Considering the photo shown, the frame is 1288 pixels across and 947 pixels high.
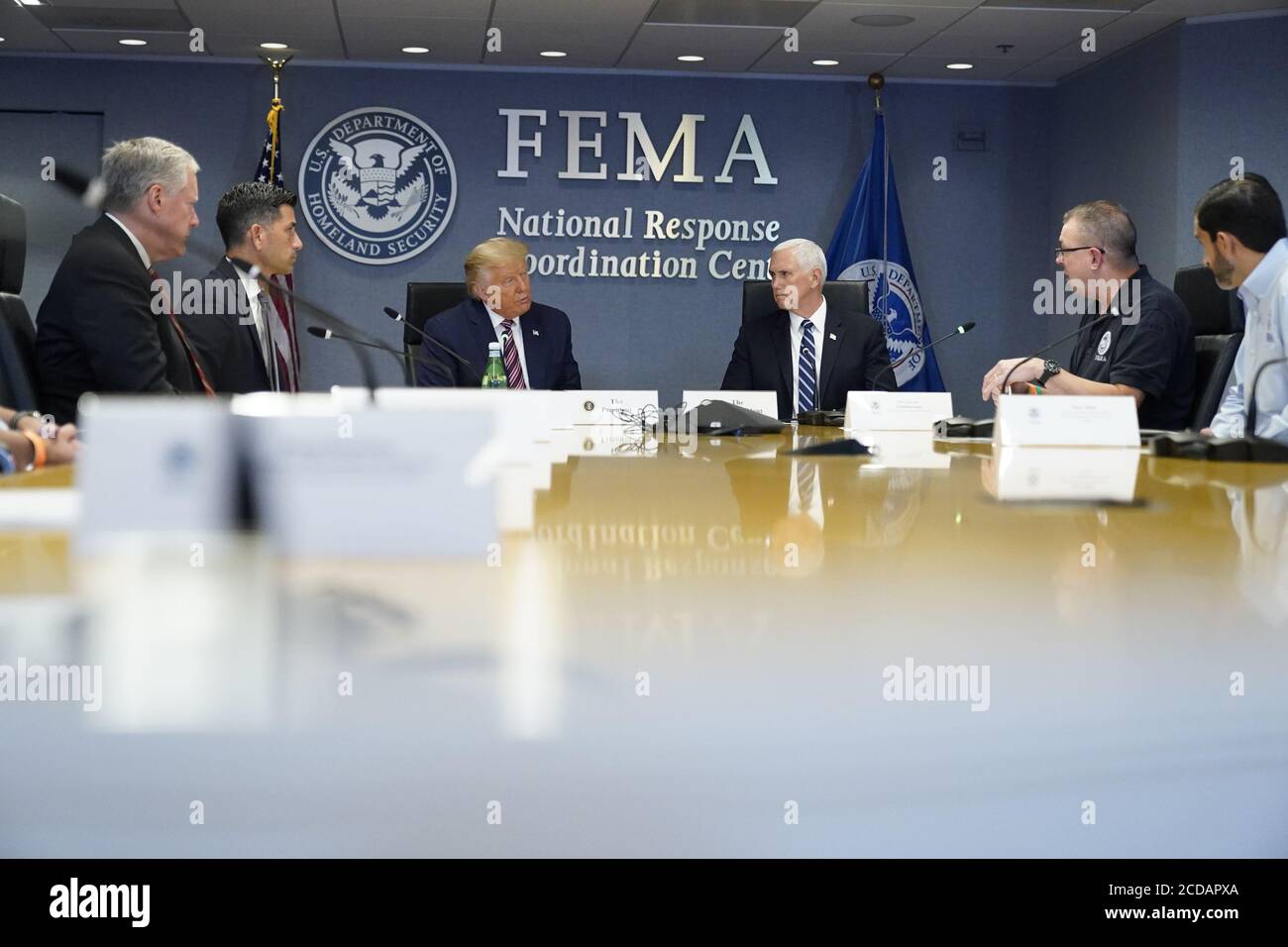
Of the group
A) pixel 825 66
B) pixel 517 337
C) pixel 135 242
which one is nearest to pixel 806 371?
pixel 517 337

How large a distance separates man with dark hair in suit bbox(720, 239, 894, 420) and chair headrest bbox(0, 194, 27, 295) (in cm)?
254

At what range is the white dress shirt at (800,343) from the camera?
4867 mm

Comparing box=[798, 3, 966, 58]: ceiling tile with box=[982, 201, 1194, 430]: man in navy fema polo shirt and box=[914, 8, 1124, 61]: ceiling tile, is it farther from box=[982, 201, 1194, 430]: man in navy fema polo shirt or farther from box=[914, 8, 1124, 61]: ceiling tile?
box=[982, 201, 1194, 430]: man in navy fema polo shirt

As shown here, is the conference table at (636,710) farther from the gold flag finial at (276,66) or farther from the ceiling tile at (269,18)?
the gold flag finial at (276,66)

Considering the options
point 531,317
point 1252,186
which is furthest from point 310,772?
point 531,317

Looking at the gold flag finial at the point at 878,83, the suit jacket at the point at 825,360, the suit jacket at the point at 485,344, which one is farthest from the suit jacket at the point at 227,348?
the gold flag finial at the point at 878,83

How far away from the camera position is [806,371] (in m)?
4.91

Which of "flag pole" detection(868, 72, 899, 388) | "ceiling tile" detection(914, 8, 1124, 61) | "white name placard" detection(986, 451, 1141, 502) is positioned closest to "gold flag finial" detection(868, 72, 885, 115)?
"flag pole" detection(868, 72, 899, 388)

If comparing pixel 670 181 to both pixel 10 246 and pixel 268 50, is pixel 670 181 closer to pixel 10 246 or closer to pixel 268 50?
pixel 268 50

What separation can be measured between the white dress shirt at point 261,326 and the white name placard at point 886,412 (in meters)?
1.75

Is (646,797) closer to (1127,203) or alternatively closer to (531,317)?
(531,317)

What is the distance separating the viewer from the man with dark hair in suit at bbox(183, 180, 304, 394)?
12.2 feet

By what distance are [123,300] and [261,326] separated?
3.09 feet

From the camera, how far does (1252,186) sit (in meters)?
3.45
